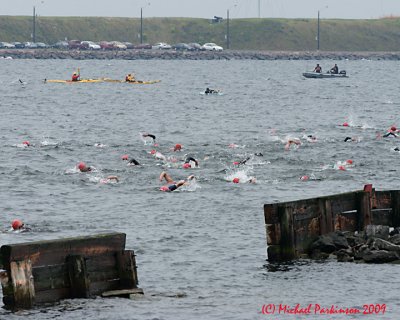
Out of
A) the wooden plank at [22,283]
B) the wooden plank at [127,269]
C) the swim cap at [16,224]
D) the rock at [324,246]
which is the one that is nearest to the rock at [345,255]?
the rock at [324,246]

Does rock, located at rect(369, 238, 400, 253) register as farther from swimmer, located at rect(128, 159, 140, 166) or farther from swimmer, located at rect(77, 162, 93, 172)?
swimmer, located at rect(128, 159, 140, 166)

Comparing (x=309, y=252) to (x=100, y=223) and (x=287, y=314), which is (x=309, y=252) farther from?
(x=100, y=223)

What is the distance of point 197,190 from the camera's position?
50219 millimetres

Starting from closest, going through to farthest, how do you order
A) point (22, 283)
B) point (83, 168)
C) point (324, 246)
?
point (22, 283) < point (324, 246) < point (83, 168)

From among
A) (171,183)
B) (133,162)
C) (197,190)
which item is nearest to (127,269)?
(197,190)

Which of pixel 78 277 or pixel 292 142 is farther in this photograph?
pixel 292 142

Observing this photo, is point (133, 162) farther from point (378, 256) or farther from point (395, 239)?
point (378, 256)

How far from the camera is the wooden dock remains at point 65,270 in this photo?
27.2 m

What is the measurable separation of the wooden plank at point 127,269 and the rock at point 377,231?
9.15m

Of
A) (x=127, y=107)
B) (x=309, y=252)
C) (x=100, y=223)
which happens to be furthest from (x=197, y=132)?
(x=309, y=252)

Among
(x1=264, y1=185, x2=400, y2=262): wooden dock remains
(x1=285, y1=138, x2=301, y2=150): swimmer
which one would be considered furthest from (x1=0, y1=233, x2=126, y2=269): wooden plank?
(x1=285, y1=138, x2=301, y2=150): swimmer

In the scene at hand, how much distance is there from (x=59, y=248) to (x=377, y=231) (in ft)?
39.2

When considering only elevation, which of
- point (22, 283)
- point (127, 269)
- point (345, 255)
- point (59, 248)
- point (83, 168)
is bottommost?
point (345, 255)

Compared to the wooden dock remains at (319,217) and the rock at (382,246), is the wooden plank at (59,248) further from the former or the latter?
the rock at (382,246)
